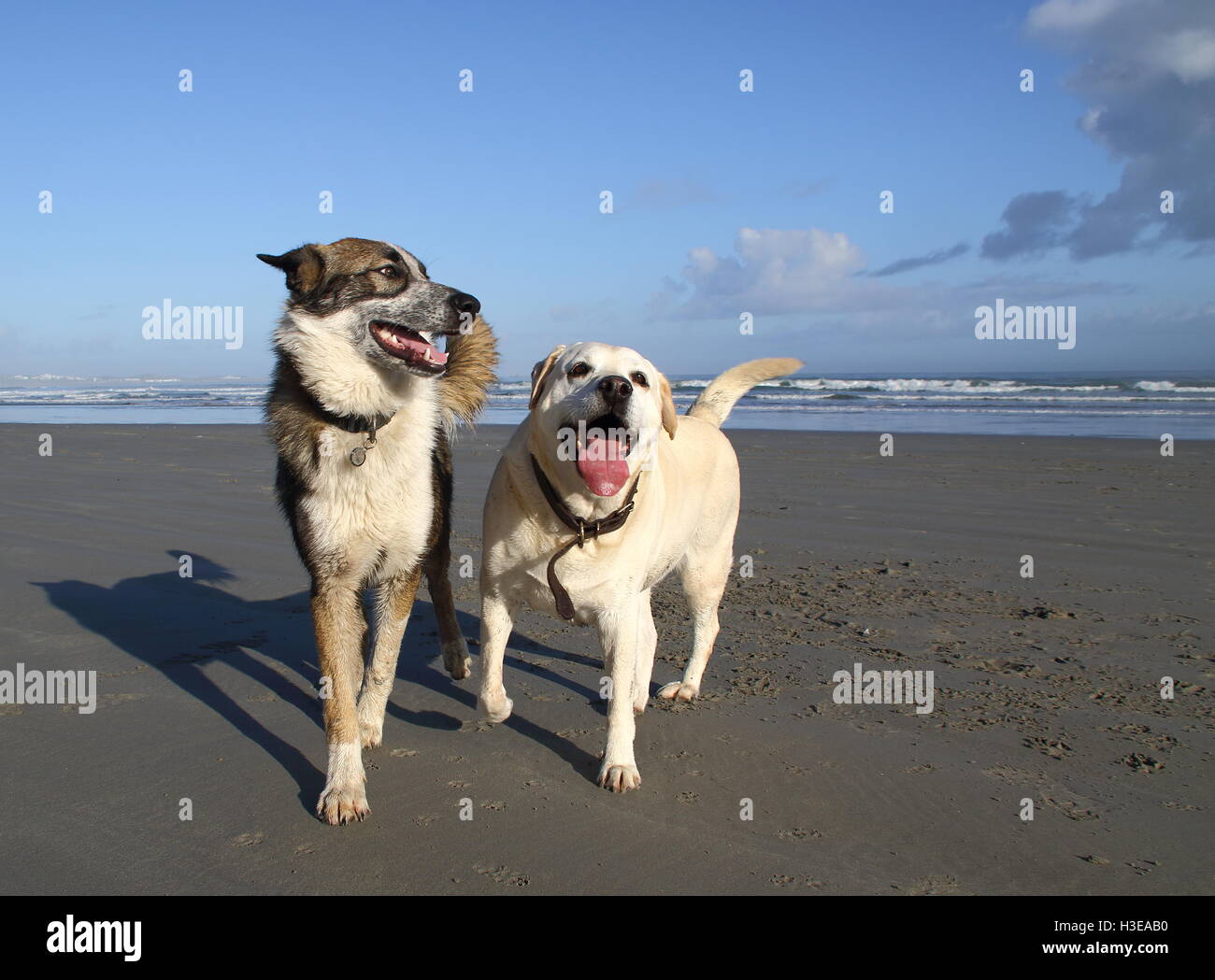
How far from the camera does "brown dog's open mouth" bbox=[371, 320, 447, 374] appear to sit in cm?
373

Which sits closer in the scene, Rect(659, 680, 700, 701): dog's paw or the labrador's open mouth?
the labrador's open mouth

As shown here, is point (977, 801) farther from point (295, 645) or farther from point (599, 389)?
point (295, 645)

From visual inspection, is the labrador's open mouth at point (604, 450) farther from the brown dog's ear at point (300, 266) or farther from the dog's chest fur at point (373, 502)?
the brown dog's ear at point (300, 266)

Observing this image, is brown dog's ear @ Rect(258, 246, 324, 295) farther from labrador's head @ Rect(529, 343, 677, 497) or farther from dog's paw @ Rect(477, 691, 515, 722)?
dog's paw @ Rect(477, 691, 515, 722)

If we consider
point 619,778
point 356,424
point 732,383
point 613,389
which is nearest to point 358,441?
point 356,424

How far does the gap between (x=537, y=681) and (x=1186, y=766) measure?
2.82 m

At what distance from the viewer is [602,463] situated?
3387 millimetres

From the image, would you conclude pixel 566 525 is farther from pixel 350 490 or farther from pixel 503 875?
pixel 503 875

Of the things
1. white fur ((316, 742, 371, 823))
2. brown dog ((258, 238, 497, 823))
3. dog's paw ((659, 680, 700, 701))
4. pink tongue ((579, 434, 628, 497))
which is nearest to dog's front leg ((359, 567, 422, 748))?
brown dog ((258, 238, 497, 823))

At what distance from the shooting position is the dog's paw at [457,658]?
14.8ft

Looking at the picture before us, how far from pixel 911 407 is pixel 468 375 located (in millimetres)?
24210

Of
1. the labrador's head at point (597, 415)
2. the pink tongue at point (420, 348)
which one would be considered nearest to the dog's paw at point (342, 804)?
the labrador's head at point (597, 415)

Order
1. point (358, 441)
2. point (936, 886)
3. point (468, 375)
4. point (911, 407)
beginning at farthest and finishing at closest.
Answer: point (911, 407)
point (468, 375)
point (358, 441)
point (936, 886)

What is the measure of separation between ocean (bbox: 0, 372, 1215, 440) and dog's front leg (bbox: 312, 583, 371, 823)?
1169 centimetres
